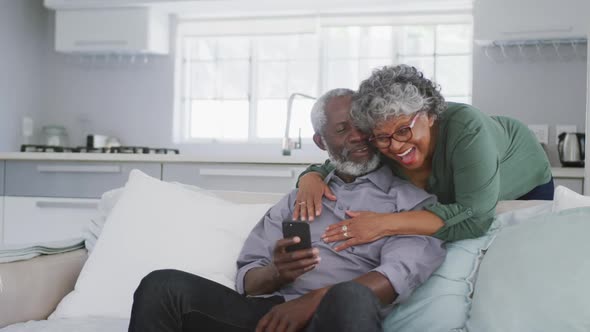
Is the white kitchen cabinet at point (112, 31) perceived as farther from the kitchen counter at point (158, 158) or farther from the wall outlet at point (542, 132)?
the wall outlet at point (542, 132)

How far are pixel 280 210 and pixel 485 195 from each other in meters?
0.57

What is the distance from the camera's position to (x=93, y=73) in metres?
5.06

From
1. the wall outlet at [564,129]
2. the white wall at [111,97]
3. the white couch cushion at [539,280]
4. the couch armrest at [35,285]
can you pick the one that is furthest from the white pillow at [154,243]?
the white wall at [111,97]

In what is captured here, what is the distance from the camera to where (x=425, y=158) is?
75.2 inches

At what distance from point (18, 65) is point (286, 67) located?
6.22 feet

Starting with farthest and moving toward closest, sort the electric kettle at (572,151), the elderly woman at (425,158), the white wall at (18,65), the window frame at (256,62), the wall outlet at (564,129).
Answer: the white wall at (18,65), the window frame at (256,62), the wall outlet at (564,129), the electric kettle at (572,151), the elderly woman at (425,158)

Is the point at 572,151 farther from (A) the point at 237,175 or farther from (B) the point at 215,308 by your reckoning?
(B) the point at 215,308

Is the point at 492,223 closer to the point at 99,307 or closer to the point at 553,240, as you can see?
the point at 553,240

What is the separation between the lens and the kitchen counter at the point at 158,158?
3590 mm

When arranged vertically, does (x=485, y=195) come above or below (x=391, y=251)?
above

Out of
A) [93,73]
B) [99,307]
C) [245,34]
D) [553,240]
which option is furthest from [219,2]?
[553,240]

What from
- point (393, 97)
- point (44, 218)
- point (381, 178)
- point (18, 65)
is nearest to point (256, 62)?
point (18, 65)

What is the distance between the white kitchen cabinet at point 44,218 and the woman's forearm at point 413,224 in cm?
247

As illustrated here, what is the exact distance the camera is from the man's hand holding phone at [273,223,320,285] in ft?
5.47
